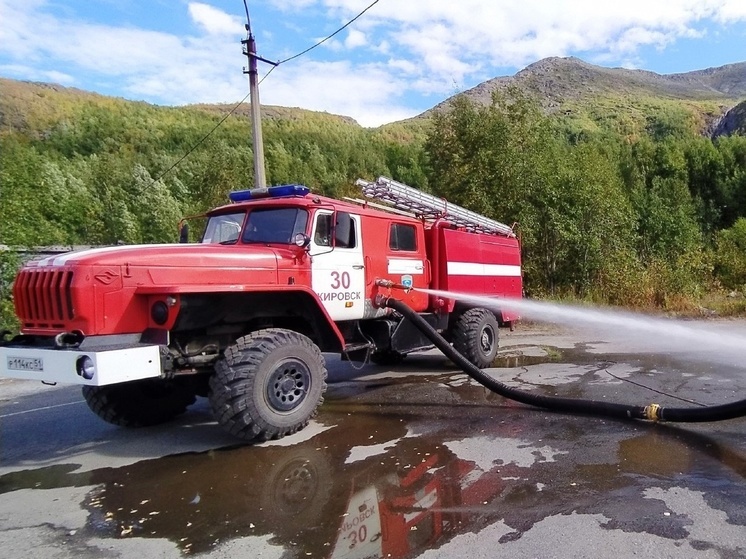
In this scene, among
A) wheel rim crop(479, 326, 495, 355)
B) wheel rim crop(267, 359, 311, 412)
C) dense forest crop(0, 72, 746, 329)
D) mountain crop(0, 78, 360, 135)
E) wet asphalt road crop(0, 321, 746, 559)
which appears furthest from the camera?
mountain crop(0, 78, 360, 135)

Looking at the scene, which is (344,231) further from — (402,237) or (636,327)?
(636,327)

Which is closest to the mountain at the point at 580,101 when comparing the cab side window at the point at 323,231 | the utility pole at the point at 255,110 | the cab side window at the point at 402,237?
the utility pole at the point at 255,110

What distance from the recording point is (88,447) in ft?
18.0

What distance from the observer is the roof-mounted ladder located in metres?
7.94

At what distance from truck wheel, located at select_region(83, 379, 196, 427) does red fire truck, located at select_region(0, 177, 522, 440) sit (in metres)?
0.01

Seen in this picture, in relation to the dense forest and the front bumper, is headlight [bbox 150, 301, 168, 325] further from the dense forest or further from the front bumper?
the dense forest

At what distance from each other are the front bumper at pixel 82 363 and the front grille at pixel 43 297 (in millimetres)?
263

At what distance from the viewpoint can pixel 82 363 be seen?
4.42 metres

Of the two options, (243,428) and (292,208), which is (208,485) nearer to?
(243,428)

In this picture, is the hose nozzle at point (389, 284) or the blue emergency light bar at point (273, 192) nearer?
the blue emergency light bar at point (273, 192)

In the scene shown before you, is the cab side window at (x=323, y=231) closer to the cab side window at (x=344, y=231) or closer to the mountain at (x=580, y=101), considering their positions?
the cab side window at (x=344, y=231)

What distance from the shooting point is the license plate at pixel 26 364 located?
15.2ft

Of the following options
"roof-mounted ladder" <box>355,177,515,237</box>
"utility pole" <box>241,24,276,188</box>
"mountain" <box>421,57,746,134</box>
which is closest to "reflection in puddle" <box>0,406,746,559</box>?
"roof-mounted ladder" <box>355,177,515,237</box>

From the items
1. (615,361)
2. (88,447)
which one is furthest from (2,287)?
(615,361)
